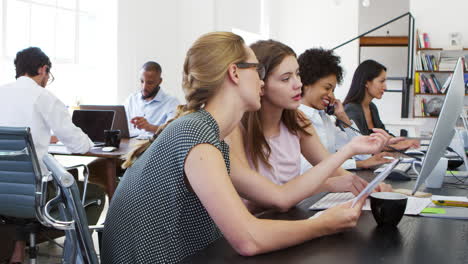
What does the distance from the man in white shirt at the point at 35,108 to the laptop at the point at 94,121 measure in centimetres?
57

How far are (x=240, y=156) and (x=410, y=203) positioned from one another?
1.71 ft

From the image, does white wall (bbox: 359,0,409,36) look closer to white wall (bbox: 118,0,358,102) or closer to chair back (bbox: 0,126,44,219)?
white wall (bbox: 118,0,358,102)

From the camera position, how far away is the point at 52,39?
5180 millimetres

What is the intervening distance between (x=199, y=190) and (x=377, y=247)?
0.38m

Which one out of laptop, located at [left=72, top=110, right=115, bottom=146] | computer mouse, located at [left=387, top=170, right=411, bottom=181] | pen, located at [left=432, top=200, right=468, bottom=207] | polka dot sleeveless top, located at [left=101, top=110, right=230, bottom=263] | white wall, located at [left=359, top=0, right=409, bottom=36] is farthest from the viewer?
white wall, located at [left=359, top=0, right=409, bottom=36]

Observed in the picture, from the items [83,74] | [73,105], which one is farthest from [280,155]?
[83,74]

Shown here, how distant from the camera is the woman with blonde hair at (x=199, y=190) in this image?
3.65 ft

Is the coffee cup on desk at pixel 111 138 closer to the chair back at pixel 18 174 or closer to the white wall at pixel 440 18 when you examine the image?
the chair back at pixel 18 174

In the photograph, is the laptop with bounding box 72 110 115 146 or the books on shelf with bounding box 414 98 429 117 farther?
the books on shelf with bounding box 414 98 429 117

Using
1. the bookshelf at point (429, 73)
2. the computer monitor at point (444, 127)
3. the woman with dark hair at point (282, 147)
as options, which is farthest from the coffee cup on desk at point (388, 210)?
the bookshelf at point (429, 73)

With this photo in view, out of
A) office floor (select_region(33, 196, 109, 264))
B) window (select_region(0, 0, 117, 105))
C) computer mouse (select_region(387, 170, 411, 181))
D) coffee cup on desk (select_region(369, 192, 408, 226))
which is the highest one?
window (select_region(0, 0, 117, 105))

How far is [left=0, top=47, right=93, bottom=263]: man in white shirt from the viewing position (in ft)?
9.46

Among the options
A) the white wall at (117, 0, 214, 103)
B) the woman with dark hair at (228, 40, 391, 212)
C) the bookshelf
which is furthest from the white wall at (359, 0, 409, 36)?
the woman with dark hair at (228, 40, 391, 212)

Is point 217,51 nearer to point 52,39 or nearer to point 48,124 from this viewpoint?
point 48,124
